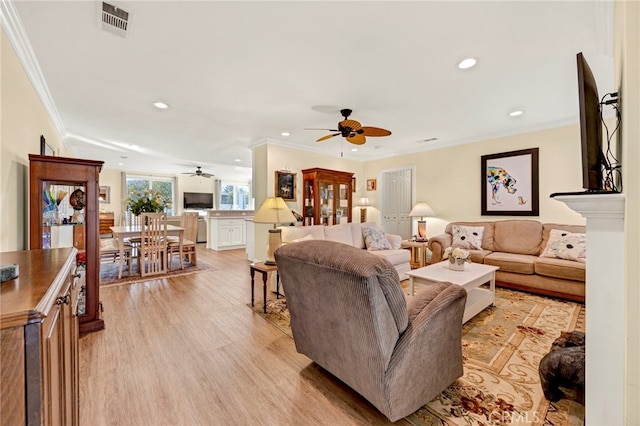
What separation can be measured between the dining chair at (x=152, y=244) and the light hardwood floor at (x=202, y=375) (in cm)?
154

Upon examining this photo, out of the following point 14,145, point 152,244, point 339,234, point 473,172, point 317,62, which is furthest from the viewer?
point 473,172

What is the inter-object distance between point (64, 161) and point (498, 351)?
12.7ft

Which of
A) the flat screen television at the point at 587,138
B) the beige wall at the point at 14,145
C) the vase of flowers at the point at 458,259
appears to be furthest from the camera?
the vase of flowers at the point at 458,259

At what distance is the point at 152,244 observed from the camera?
Result: 4.58 metres

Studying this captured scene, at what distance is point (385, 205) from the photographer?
6480mm

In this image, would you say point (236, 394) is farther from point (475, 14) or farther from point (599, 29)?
point (599, 29)

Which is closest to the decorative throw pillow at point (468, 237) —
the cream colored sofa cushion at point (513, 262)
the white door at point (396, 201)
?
the cream colored sofa cushion at point (513, 262)

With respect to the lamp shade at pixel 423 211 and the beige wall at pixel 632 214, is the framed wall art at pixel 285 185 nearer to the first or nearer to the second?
the lamp shade at pixel 423 211

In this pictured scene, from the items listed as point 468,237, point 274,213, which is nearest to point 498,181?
point 468,237

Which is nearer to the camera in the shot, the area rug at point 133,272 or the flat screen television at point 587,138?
the flat screen television at point 587,138

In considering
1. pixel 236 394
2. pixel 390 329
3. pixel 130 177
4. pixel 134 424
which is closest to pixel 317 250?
pixel 390 329

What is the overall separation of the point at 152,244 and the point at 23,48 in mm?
3107

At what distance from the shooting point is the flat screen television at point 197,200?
962 centimetres

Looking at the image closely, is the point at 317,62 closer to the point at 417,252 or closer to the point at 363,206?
the point at 417,252
